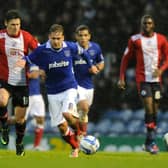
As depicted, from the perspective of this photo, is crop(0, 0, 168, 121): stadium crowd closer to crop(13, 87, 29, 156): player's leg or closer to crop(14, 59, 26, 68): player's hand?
crop(13, 87, 29, 156): player's leg

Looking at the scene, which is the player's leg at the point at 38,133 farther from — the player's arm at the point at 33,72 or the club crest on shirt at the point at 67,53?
the club crest on shirt at the point at 67,53

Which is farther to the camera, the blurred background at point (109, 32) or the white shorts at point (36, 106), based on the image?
the blurred background at point (109, 32)

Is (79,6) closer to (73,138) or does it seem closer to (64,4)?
(64,4)

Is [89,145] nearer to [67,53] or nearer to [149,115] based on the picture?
[67,53]

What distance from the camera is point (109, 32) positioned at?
2062cm

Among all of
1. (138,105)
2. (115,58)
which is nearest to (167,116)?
(138,105)

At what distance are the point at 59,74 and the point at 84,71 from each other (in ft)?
8.10

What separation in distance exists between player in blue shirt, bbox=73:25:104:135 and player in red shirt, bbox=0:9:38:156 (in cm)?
207

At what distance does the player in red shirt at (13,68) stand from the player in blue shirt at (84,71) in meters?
2.07

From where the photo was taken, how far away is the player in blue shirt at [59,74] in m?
12.0

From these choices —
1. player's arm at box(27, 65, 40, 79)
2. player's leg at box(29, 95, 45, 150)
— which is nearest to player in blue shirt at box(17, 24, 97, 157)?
player's arm at box(27, 65, 40, 79)

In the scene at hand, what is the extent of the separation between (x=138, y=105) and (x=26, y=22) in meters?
5.04

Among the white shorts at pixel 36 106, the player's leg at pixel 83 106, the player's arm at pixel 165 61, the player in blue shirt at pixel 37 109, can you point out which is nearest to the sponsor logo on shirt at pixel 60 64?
the player's leg at pixel 83 106

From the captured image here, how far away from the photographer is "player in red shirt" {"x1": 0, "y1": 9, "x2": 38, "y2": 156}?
1201 centimetres
